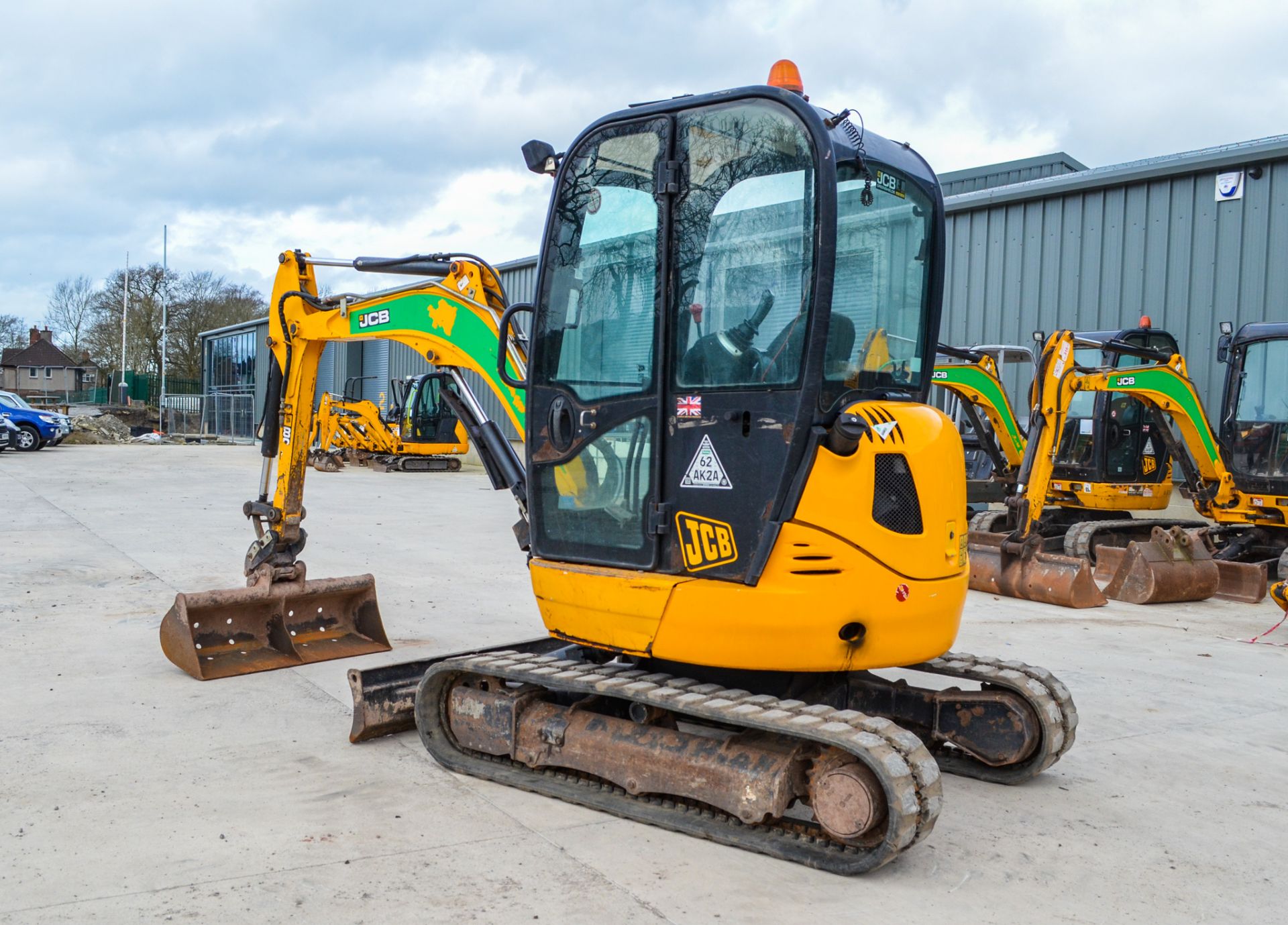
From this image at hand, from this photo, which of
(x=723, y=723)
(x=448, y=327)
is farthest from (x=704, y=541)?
(x=448, y=327)

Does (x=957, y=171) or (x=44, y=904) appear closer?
(x=44, y=904)

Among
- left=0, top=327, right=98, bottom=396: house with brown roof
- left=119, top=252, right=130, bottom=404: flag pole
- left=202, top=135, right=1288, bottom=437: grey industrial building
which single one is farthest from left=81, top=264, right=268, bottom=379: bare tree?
left=202, top=135, right=1288, bottom=437: grey industrial building

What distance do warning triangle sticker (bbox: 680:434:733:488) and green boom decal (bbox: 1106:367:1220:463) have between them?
8722 mm

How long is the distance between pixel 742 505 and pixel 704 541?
222mm

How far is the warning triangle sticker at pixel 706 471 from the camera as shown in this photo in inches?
169

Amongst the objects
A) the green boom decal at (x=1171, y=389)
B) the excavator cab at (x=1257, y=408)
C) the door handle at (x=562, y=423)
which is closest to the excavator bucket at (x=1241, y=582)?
the excavator cab at (x=1257, y=408)

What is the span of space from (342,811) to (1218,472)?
10.3 meters

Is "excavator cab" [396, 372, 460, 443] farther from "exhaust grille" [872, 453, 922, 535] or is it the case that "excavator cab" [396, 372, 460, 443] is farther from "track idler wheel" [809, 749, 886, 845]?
"track idler wheel" [809, 749, 886, 845]

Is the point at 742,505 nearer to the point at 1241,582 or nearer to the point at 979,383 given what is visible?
the point at 1241,582

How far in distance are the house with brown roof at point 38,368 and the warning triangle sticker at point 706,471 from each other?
93943 millimetres

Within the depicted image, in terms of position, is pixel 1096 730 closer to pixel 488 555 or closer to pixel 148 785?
pixel 148 785

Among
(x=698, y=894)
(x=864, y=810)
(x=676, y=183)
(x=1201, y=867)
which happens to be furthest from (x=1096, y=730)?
(x=676, y=183)

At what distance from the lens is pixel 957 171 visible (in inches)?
830

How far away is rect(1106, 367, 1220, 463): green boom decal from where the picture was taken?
11742 millimetres
